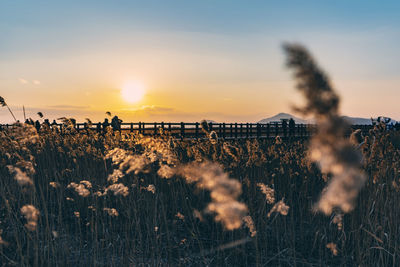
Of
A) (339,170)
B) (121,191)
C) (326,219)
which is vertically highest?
(339,170)

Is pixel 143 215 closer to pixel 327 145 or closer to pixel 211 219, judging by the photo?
pixel 211 219

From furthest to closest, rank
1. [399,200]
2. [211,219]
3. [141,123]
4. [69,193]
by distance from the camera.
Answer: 1. [141,123]
2. [69,193]
3. [211,219]
4. [399,200]

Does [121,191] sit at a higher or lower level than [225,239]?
higher

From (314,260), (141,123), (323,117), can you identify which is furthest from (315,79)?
(141,123)

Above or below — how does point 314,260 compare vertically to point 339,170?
below

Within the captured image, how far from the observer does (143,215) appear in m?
5.20

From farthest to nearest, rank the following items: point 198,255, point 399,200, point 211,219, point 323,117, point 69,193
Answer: point 69,193
point 211,219
point 399,200
point 198,255
point 323,117

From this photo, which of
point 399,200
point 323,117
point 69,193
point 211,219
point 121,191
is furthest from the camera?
point 69,193

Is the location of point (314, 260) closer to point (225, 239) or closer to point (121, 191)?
point (225, 239)

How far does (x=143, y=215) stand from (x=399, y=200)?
3.37 metres

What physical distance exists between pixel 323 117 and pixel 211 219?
14.5 ft

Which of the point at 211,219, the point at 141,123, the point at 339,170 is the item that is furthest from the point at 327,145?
the point at 141,123

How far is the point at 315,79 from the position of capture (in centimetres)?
91

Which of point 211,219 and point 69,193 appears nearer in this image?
point 211,219
